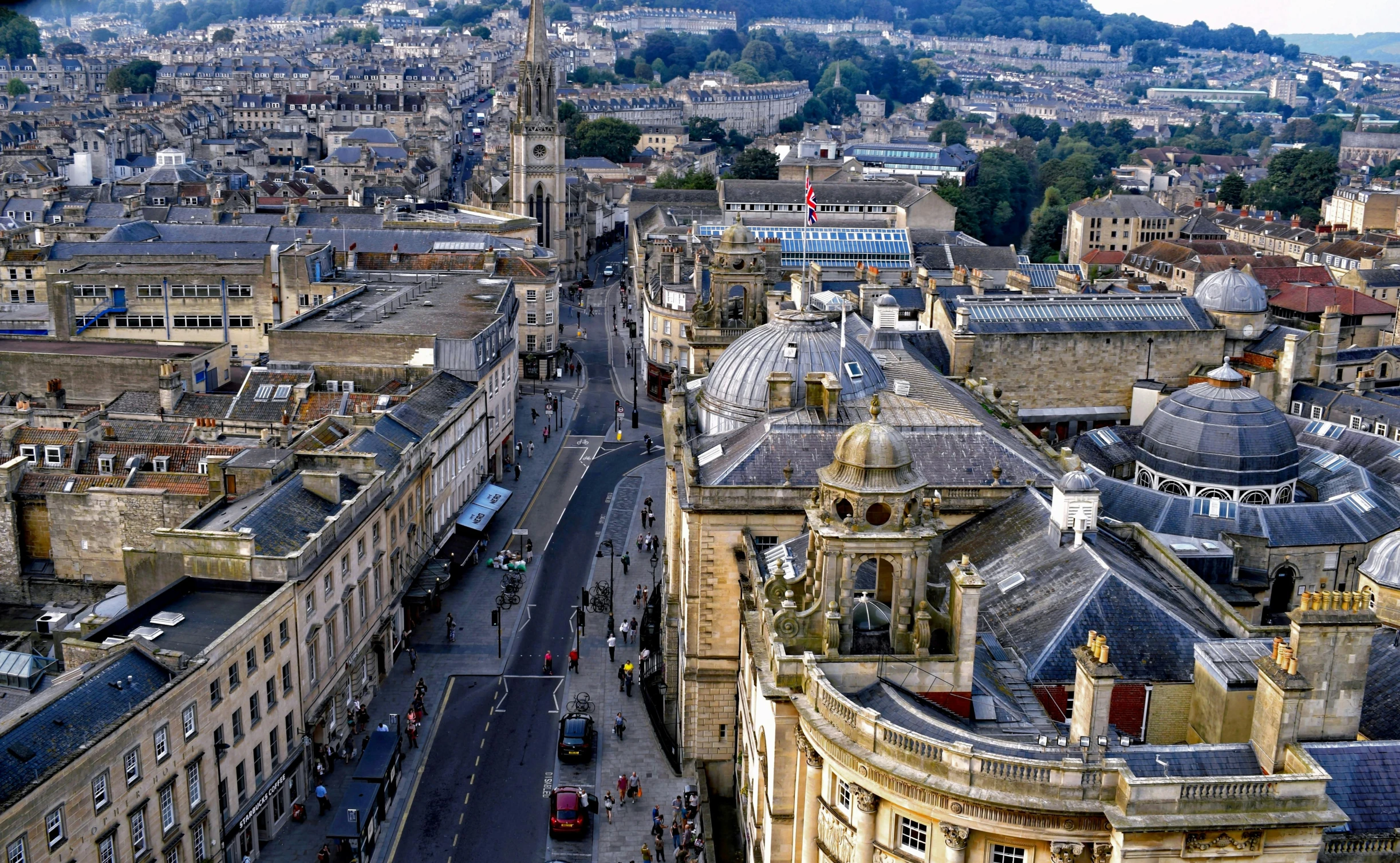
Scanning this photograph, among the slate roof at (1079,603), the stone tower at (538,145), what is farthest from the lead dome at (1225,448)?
the stone tower at (538,145)

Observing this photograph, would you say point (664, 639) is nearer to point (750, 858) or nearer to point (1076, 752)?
point (750, 858)

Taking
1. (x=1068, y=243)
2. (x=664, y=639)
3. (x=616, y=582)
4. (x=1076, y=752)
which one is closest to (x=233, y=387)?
(x=616, y=582)

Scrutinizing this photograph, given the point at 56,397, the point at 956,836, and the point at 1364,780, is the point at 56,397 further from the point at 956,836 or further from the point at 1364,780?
the point at 1364,780

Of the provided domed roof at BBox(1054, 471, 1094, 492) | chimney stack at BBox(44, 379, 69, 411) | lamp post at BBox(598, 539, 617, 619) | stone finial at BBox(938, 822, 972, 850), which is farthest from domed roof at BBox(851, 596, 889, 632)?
chimney stack at BBox(44, 379, 69, 411)

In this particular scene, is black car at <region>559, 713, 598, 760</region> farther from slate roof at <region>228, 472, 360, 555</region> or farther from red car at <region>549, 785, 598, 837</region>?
slate roof at <region>228, 472, 360, 555</region>

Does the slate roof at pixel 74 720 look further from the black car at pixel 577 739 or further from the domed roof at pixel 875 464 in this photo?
the domed roof at pixel 875 464

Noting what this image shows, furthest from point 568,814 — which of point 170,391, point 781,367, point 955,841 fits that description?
point 170,391
